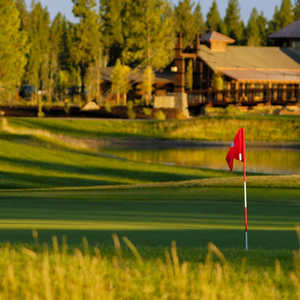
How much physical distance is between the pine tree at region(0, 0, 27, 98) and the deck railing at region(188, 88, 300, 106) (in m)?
20.1

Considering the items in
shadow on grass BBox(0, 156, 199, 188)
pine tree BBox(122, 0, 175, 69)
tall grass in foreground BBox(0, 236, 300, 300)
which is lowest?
shadow on grass BBox(0, 156, 199, 188)

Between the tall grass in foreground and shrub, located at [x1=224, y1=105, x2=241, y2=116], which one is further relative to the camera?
shrub, located at [x1=224, y1=105, x2=241, y2=116]

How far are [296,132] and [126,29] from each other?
33083mm

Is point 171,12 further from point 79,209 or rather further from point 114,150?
point 79,209

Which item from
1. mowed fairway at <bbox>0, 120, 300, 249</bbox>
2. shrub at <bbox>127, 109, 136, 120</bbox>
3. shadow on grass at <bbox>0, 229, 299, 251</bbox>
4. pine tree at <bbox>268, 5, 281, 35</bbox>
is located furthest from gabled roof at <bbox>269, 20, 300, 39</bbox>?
shadow on grass at <bbox>0, 229, 299, 251</bbox>

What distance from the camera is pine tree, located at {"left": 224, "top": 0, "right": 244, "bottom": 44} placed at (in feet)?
408

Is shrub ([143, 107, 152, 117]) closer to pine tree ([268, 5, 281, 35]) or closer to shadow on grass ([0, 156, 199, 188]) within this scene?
shadow on grass ([0, 156, 199, 188])

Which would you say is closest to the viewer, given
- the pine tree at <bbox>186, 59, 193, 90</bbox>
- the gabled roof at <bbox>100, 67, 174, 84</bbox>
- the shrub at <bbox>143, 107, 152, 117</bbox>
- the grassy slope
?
Result: the grassy slope

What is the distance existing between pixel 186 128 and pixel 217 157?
1752cm

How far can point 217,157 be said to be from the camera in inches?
1948

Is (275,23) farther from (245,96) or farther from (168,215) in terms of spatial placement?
(168,215)

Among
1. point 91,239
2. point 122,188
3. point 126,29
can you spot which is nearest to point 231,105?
point 126,29

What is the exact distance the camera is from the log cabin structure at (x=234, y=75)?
79875 mm

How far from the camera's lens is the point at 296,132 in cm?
6794
